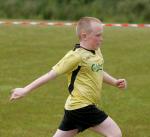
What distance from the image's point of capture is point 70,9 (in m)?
39.3

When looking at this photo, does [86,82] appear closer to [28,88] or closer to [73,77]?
[73,77]

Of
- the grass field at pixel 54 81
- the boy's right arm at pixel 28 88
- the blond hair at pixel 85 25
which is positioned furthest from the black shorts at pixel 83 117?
the grass field at pixel 54 81

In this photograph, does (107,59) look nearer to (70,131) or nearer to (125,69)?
(125,69)

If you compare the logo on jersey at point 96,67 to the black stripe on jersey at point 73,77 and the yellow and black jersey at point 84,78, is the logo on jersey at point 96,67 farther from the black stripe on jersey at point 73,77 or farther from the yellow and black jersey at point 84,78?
the black stripe on jersey at point 73,77

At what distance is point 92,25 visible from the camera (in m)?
6.54

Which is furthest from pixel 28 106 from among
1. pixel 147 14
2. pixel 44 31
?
pixel 147 14

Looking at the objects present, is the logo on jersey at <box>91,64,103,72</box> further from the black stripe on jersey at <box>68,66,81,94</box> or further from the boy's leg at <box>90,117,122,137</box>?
the boy's leg at <box>90,117,122,137</box>

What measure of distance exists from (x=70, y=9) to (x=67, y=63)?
33166mm

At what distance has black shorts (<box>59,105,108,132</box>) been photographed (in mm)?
6602

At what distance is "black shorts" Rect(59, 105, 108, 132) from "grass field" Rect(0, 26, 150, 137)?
2291mm

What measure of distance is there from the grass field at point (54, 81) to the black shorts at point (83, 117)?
2291 mm

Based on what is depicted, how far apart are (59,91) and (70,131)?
5.67 m

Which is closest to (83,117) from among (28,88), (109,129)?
(109,129)

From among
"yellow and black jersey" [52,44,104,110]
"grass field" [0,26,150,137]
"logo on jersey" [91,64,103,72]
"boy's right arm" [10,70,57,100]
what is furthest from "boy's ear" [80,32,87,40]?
"grass field" [0,26,150,137]
